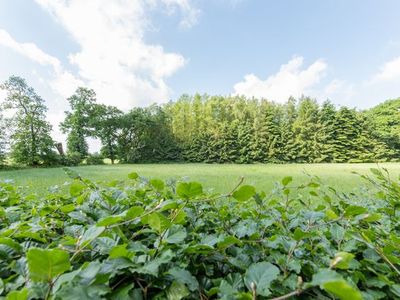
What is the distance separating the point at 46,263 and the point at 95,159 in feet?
73.5

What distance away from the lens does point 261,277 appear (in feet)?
1.26

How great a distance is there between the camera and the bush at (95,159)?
20277 millimetres

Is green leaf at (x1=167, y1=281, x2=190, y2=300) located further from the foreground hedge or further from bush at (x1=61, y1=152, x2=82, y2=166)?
bush at (x1=61, y1=152, x2=82, y2=166)

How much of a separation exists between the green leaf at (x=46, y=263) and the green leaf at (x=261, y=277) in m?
0.27

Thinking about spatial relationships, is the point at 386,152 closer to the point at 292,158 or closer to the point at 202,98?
the point at 292,158

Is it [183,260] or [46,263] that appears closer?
[46,263]

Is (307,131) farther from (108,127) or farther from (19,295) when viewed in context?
(19,295)

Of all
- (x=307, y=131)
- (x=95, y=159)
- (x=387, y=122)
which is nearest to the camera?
(x=95, y=159)

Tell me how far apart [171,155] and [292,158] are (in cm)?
1203

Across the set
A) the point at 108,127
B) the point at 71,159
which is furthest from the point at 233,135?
the point at 71,159

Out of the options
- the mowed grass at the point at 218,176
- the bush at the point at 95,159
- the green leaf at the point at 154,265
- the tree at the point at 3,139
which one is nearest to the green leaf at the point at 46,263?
the green leaf at the point at 154,265

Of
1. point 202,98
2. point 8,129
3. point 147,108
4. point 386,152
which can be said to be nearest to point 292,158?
point 386,152

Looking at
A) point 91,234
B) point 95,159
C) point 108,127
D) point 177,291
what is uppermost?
point 108,127

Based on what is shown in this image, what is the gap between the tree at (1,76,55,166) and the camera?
1619 cm
